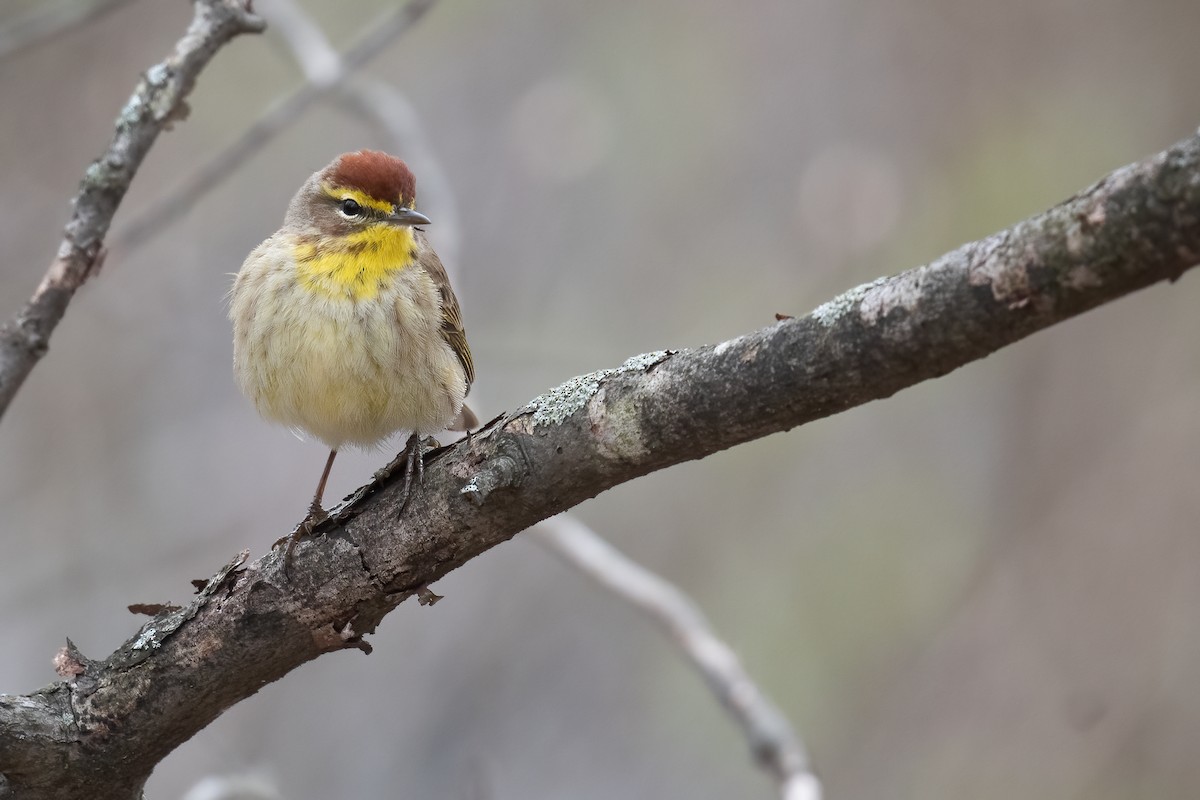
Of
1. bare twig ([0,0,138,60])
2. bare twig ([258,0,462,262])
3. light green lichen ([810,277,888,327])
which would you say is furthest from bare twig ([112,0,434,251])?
light green lichen ([810,277,888,327])

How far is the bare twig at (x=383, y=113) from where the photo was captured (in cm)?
513

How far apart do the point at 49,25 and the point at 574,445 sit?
4.40 meters

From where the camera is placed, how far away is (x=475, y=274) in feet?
22.5

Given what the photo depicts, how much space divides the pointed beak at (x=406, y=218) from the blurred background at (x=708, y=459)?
1.23 metres

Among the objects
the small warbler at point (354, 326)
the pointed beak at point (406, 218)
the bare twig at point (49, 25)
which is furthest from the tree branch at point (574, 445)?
the bare twig at point (49, 25)

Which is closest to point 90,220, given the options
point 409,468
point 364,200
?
point 364,200

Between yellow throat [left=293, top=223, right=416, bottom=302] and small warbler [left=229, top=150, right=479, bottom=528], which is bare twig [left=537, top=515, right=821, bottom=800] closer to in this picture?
small warbler [left=229, top=150, right=479, bottom=528]

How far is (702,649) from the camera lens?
14.3ft

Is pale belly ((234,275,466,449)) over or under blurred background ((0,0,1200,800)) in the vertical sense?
under

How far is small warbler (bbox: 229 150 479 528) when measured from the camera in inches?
139

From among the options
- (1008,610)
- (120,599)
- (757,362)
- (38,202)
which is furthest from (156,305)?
(757,362)

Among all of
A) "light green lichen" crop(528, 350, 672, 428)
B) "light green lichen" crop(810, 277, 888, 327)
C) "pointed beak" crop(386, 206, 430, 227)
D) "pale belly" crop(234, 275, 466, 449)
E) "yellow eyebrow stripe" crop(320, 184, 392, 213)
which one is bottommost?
"light green lichen" crop(810, 277, 888, 327)

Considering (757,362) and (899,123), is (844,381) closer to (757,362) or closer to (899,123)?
(757,362)

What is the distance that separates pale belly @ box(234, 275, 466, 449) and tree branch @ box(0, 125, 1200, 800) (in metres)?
0.80
